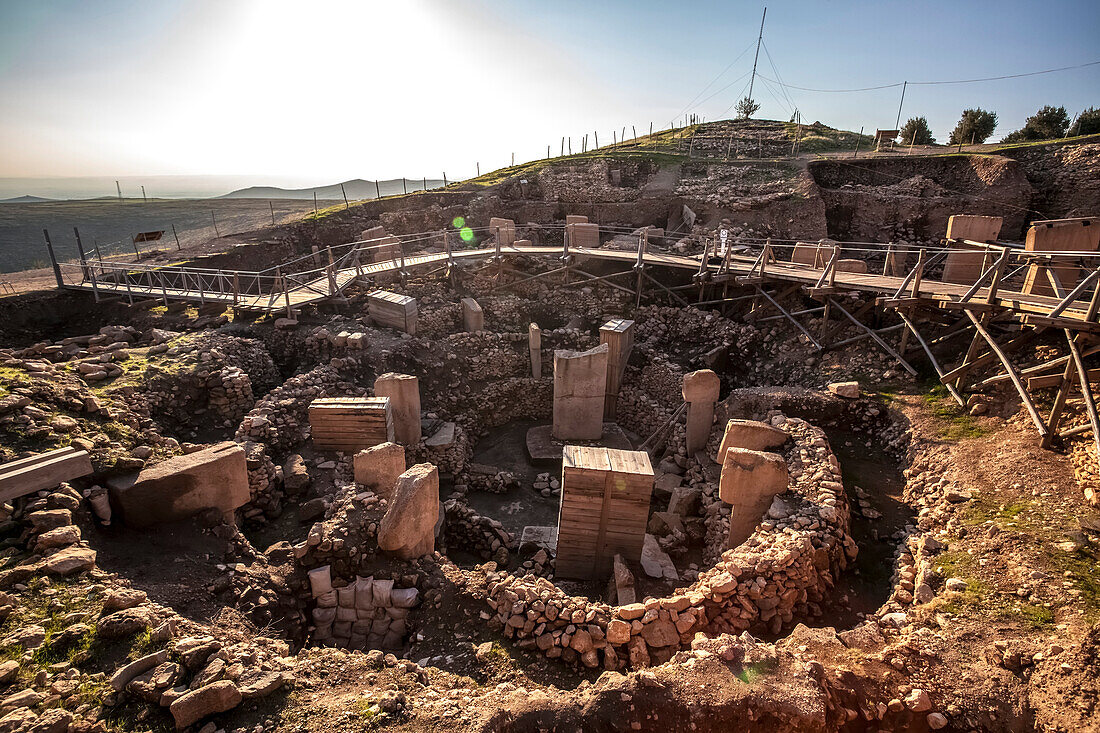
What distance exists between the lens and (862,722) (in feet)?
14.4

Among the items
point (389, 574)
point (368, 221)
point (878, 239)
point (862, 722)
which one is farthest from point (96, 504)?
point (878, 239)

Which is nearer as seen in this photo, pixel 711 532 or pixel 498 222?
pixel 711 532

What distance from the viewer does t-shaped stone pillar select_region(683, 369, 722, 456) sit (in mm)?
10711

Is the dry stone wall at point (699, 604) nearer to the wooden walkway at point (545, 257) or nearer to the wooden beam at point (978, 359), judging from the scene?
the wooden beam at point (978, 359)

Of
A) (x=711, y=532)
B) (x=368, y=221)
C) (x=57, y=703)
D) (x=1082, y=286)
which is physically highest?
(x=368, y=221)

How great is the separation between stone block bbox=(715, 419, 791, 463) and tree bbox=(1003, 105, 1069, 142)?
35.5m

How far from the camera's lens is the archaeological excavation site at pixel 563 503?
4.34 m

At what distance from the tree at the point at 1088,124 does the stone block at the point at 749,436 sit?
32.8m

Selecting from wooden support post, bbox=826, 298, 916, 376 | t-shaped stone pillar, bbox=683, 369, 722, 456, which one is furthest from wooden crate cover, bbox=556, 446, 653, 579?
wooden support post, bbox=826, 298, 916, 376

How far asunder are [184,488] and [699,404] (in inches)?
364

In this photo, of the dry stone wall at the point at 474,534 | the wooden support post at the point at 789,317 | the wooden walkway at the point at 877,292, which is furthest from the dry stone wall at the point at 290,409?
the wooden support post at the point at 789,317

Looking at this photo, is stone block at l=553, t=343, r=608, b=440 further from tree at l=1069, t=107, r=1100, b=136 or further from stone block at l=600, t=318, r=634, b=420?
tree at l=1069, t=107, r=1100, b=136

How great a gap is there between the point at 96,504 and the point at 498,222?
16.7 metres

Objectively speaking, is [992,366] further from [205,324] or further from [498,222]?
A: [205,324]
